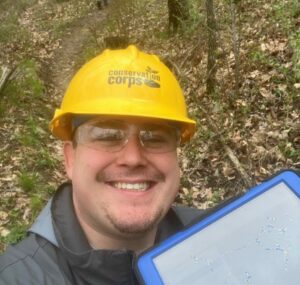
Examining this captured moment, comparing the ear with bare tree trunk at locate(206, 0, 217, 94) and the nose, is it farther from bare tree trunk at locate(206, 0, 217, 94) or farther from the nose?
bare tree trunk at locate(206, 0, 217, 94)

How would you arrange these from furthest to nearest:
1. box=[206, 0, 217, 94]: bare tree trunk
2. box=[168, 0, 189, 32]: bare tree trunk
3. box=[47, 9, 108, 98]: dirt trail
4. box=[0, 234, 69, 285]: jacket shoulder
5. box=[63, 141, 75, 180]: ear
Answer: box=[47, 9, 108, 98]: dirt trail, box=[168, 0, 189, 32]: bare tree trunk, box=[206, 0, 217, 94]: bare tree trunk, box=[63, 141, 75, 180]: ear, box=[0, 234, 69, 285]: jacket shoulder

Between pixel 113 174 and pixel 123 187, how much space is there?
0.25ft

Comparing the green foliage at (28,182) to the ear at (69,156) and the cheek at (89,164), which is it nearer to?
the ear at (69,156)

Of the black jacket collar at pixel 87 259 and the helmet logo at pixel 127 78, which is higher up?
the helmet logo at pixel 127 78

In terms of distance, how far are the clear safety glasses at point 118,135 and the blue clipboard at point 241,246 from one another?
21.1 inches

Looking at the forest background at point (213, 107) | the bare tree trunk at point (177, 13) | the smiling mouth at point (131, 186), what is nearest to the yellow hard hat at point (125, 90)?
the smiling mouth at point (131, 186)

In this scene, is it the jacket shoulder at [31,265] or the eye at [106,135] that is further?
the eye at [106,135]

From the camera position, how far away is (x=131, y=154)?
206cm

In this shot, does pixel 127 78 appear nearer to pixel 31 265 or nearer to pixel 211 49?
pixel 31 265

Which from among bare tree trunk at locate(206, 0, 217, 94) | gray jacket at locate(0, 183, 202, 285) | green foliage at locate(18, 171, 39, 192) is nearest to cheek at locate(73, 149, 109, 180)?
gray jacket at locate(0, 183, 202, 285)

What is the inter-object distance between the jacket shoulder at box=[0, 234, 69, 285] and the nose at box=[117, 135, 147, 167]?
49 centimetres

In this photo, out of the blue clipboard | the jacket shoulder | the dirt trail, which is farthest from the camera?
the dirt trail

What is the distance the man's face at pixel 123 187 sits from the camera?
205 centimetres

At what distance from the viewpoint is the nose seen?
2059 mm
